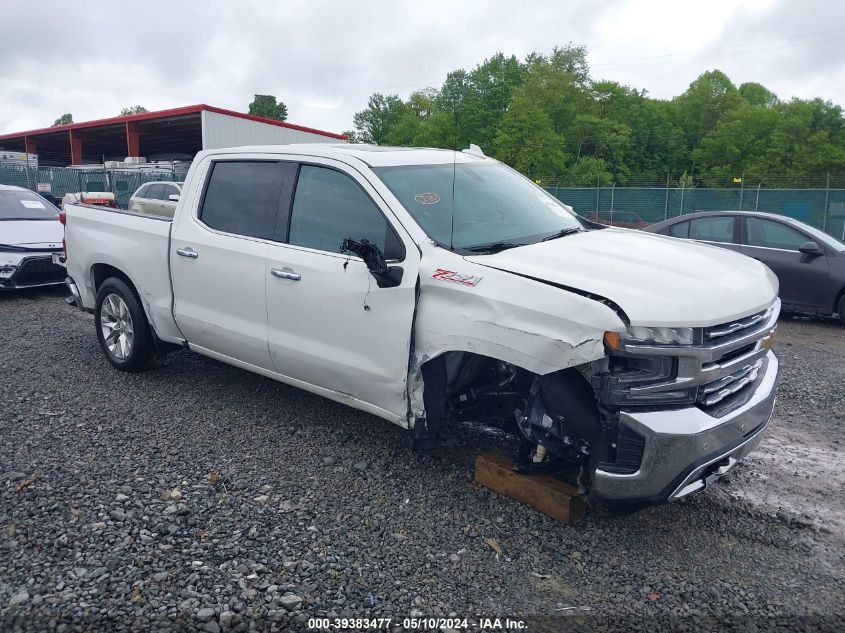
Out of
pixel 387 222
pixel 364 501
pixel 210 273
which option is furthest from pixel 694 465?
pixel 210 273

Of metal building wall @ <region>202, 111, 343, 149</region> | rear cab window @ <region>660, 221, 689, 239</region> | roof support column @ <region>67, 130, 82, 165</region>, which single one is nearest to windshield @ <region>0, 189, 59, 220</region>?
rear cab window @ <region>660, 221, 689, 239</region>

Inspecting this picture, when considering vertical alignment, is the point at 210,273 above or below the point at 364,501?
above

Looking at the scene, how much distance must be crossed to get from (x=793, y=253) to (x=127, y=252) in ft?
26.7

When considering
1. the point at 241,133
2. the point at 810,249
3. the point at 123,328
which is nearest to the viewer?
the point at 123,328

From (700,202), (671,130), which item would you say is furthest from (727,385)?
(671,130)

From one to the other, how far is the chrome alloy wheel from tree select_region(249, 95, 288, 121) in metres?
105

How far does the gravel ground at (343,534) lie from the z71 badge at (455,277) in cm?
126

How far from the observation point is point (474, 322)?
11.6 feet

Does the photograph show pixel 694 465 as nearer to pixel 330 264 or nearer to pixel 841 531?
pixel 841 531

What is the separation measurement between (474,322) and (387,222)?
2.93ft

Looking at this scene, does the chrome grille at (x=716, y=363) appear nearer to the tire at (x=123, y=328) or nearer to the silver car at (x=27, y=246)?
the tire at (x=123, y=328)

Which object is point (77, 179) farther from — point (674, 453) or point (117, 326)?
point (674, 453)

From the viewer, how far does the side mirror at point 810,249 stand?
9.17 meters

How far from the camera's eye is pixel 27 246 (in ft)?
31.5
